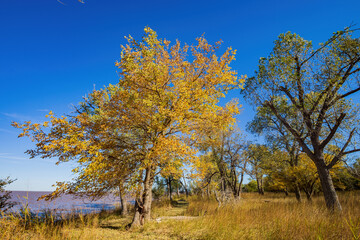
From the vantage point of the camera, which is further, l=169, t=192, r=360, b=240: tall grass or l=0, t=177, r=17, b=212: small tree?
l=0, t=177, r=17, b=212: small tree

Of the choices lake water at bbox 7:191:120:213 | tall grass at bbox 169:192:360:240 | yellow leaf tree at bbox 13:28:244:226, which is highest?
yellow leaf tree at bbox 13:28:244:226

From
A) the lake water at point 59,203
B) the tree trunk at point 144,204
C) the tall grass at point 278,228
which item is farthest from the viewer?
the tree trunk at point 144,204

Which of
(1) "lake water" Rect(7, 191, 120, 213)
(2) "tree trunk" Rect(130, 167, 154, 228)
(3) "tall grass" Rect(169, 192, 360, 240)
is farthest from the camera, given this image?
(2) "tree trunk" Rect(130, 167, 154, 228)

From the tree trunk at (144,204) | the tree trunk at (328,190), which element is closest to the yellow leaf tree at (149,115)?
the tree trunk at (144,204)

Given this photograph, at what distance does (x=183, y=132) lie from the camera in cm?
879

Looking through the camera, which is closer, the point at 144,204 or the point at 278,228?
the point at 278,228

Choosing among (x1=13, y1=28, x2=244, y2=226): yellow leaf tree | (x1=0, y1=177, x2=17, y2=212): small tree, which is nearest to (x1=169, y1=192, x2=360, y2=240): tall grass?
(x1=13, y1=28, x2=244, y2=226): yellow leaf tree

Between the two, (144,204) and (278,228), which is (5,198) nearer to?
(144,204)

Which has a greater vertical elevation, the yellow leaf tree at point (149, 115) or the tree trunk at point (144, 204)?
the yellow leaf tree at point (149, 115)

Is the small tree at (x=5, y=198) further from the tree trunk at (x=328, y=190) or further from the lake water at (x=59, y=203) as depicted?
the tree trunk at (x=328, y=190)

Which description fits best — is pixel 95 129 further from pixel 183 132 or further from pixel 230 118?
pixel 230 118

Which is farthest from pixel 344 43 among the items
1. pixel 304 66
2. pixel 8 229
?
pixel 8 229

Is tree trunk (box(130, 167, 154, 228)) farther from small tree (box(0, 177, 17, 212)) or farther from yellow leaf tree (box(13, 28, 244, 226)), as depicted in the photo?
small tree (box(0, 177, 17, 212))

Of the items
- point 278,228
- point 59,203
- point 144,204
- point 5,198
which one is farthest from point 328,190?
point 5,198
